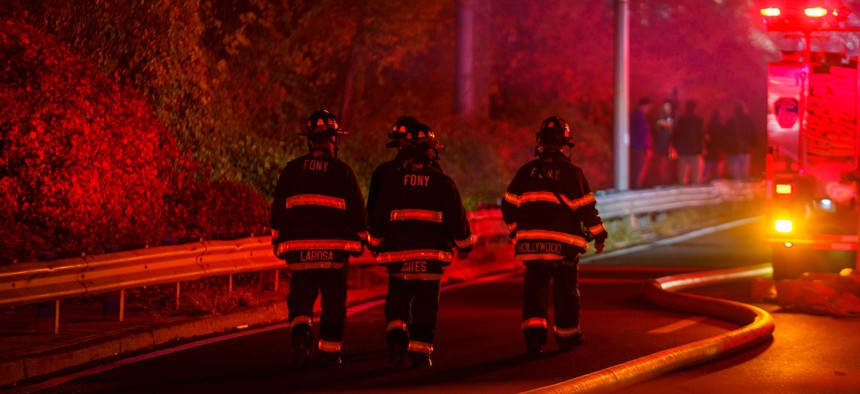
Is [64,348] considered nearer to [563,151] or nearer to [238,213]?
[563,151]

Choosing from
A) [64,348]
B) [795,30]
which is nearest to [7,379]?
[64,348]

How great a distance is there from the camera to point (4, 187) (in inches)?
509

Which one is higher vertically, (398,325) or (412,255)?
(412,255)

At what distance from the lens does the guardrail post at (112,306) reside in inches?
446

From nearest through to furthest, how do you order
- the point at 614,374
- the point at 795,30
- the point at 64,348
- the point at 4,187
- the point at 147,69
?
the point at 614,374
the point at 64,348
the point at 4,187
the point at 795,30
the point at 147,69

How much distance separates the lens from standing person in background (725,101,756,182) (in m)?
34.2

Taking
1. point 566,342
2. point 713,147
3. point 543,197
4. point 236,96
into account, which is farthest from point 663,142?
point 543,197

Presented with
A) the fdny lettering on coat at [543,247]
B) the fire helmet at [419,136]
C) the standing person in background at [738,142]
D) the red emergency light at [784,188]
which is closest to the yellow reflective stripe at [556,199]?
the fdny lettering on coat at [543,247]

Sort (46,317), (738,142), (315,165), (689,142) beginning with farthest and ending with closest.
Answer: (738,142)
(689,142)
(46,317)
(315,165)

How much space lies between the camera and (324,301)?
9.56 m

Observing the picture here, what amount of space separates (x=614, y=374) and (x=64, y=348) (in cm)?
389

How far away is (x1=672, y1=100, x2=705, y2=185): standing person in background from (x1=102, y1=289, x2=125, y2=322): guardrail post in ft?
67.2

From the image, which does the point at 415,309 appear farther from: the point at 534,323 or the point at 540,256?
the point at 540,256

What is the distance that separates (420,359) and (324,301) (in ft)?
2.57
